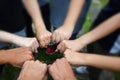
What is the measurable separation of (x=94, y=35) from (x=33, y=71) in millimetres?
275

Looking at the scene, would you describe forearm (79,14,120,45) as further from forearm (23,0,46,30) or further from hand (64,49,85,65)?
forearm (23,0,46,30)

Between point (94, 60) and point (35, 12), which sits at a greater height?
point (35, 12)

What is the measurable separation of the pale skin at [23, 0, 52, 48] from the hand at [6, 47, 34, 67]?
85 millimetres

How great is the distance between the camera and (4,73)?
124 centimetres

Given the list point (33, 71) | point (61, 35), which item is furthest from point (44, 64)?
point (61, 35)

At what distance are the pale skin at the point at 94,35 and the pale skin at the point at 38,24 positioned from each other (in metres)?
0.06

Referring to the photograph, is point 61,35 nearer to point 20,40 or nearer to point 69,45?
point 69,45

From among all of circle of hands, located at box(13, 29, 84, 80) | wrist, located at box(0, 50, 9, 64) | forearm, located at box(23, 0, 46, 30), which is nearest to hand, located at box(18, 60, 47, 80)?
circle of hands, located at box(13, 29, 84, 80)

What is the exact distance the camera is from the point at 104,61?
2.87ft

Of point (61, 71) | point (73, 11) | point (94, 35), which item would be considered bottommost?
point (61, 71)

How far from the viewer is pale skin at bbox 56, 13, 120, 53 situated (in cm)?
92

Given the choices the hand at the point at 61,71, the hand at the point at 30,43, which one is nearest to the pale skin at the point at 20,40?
the hand at the point at 30,43

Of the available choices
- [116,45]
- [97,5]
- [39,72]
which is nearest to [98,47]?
[116,45]

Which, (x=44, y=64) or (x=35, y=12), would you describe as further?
(x=35, y=12)
